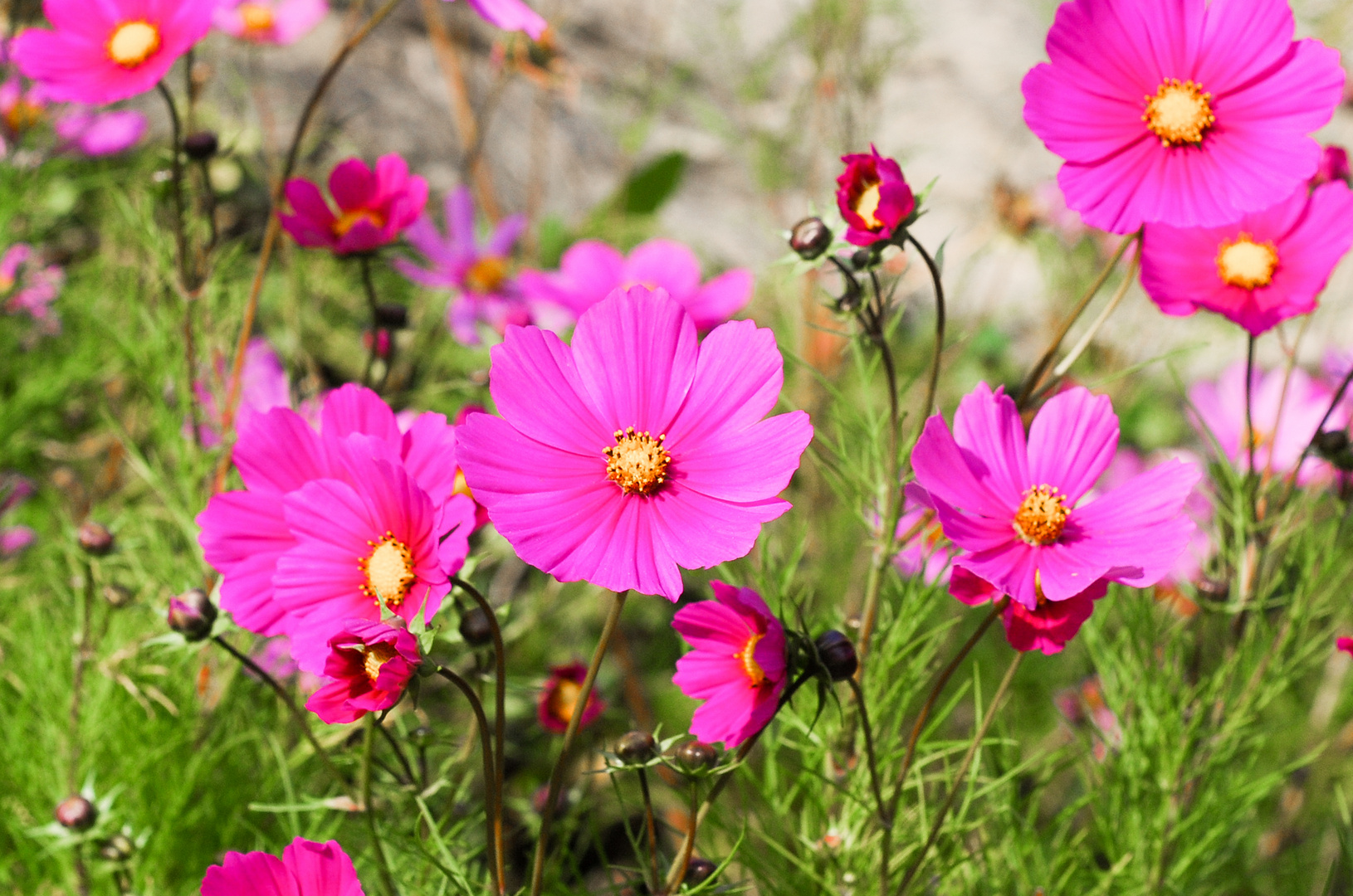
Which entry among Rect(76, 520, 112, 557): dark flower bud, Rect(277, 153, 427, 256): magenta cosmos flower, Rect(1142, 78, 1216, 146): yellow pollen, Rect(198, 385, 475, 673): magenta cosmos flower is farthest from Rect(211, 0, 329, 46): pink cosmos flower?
Rect(1142, 78, 1216, 146): yellow pollen

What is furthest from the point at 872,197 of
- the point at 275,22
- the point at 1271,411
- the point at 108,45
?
the point at 275,22

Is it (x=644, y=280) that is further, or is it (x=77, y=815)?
(x=644, y=280)

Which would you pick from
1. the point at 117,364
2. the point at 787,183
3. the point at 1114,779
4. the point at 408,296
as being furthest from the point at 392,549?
the point at 787,183

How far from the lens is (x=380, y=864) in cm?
40

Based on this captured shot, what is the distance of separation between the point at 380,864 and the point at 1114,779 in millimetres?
447

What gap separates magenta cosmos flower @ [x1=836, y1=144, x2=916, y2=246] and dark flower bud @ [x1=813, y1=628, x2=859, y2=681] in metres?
0.16

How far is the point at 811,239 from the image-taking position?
43cm

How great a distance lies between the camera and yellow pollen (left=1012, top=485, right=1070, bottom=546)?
42 cm

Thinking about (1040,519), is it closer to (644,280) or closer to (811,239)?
(811,239)

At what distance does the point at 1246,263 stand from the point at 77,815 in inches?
26.2

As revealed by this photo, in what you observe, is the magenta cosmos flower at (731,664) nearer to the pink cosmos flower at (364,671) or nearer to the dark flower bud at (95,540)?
the pink cosmos flower at (364,671)

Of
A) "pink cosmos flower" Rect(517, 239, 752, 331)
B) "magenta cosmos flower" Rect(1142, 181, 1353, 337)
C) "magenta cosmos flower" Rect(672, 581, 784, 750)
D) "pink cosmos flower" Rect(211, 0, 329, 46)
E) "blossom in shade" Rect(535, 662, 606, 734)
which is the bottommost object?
"magenta cosmos flower" Rect(672, 581, 784, 750)

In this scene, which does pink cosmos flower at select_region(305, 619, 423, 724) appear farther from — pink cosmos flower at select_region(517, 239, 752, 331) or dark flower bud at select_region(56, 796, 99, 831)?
pink cosmos flower at select_region(517, 239, 752, 331)

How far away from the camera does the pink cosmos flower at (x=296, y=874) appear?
369 mm
